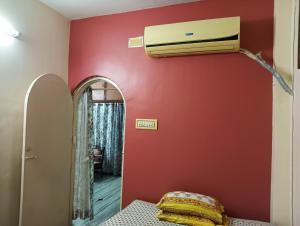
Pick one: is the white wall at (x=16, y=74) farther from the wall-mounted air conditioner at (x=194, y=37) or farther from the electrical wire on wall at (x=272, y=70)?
the electrical wire on wall at (x=272, y=70)

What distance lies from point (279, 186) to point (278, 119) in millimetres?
567

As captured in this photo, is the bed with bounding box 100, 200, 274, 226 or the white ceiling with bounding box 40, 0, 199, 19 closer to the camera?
the bed with bounding box 100, 200, 274, 226

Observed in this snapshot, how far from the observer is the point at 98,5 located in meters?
2.45

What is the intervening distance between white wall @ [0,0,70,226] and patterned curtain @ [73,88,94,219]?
706 mm

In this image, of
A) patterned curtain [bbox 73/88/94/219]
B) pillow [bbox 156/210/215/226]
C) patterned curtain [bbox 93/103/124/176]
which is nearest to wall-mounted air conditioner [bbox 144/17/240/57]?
patterned curtain [bbox 73/88/94/219]

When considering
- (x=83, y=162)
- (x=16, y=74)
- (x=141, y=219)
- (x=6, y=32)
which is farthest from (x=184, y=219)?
(x=6, y=32)

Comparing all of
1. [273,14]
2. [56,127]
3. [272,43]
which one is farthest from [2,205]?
[273,14]

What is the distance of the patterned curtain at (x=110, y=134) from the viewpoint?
541cm

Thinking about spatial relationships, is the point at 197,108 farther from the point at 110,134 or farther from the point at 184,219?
the point at 110,134

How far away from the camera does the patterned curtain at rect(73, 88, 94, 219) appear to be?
301cm

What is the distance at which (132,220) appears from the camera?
1.90 meters

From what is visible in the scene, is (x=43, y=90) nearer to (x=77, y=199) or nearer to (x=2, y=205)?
(x=2, y=205)

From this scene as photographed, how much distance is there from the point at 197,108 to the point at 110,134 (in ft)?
11.6

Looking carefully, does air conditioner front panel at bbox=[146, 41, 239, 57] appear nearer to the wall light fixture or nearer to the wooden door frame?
the wooden door frame
